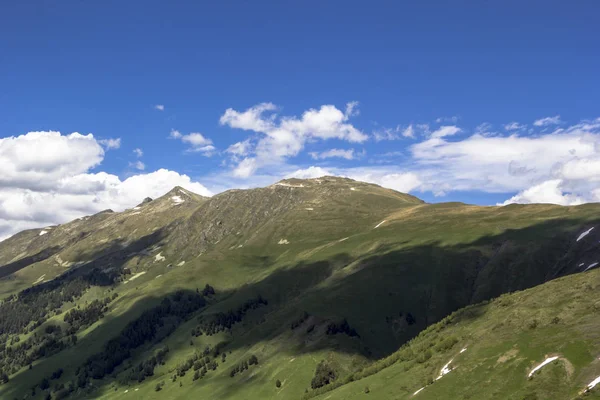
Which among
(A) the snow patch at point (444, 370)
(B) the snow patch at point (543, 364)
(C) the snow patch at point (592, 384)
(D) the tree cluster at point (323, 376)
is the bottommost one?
(D) the tree cluster at point (323, 376)

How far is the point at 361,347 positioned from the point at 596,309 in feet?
401

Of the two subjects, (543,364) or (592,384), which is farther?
(543,364)

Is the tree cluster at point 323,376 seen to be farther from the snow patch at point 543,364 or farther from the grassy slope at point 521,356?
the snow patch at point 543,364

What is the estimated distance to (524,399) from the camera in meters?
62.1

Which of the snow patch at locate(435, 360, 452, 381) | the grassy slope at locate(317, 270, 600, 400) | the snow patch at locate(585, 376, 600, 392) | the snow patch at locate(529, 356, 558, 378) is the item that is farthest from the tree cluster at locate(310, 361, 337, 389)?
the snow patch at locate(585, 376, 600, 392)

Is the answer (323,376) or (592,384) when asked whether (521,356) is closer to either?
(592,384)

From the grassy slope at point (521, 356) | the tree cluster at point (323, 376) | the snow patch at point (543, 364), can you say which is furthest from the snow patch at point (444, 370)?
the tree cluster at point (323, 376)

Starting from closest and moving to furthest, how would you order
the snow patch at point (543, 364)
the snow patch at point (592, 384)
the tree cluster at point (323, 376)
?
the snow patch at point (592, 384) < the snow patch at point (543, 364) < the tree cluster at point (323, 376)

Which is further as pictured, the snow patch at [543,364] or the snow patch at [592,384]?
the snow patch at [543,364]

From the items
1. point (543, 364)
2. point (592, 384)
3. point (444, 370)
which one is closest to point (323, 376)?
point (444, 370)

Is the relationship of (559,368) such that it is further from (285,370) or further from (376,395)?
(285,370)

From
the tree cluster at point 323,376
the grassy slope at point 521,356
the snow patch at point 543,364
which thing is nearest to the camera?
the grassy slope at point 521,356

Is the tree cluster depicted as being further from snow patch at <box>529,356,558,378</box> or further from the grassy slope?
snow patch at <box>529,356,558,378</box>

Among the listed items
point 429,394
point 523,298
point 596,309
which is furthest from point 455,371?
point 523,298
